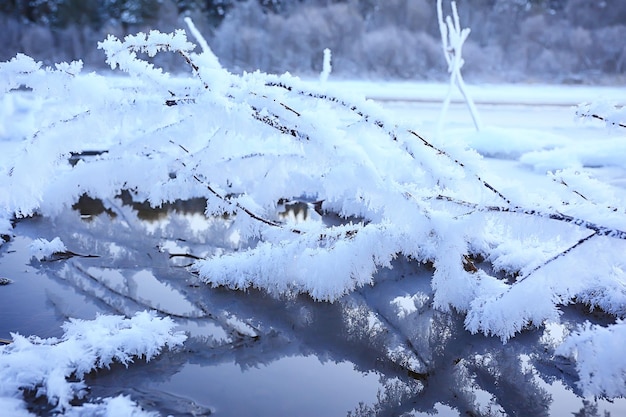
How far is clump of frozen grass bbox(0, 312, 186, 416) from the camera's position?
1704 mm

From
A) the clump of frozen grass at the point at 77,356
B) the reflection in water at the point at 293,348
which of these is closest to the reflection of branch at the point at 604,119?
the reflection in water at the point at 293,348

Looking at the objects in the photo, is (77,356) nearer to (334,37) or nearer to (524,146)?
(524,146)

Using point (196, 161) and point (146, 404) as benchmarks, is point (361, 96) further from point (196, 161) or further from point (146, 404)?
point (146, 404)

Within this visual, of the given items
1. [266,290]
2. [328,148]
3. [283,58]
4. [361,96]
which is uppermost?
[361,96]

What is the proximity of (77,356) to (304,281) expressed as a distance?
0.93m

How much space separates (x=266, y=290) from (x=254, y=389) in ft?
2.49

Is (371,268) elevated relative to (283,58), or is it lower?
elevated

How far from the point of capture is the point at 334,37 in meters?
27.6

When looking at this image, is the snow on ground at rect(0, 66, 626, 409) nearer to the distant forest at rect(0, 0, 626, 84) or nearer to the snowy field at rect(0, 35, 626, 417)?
the snowy field at rect(0, 35, 626, 417)

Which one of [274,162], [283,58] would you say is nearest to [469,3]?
[283,58]

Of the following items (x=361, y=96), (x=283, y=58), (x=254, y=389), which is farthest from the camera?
(x=283, y=58)

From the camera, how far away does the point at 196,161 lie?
3.08 m

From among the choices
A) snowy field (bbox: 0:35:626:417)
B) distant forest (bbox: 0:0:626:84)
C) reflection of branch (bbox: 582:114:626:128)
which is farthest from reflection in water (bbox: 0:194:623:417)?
distant forest (bbox: 0:0:626:84)

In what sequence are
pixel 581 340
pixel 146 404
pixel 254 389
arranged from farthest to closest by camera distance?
pixel 254 389
pixel 146 404
pixel 581 340
